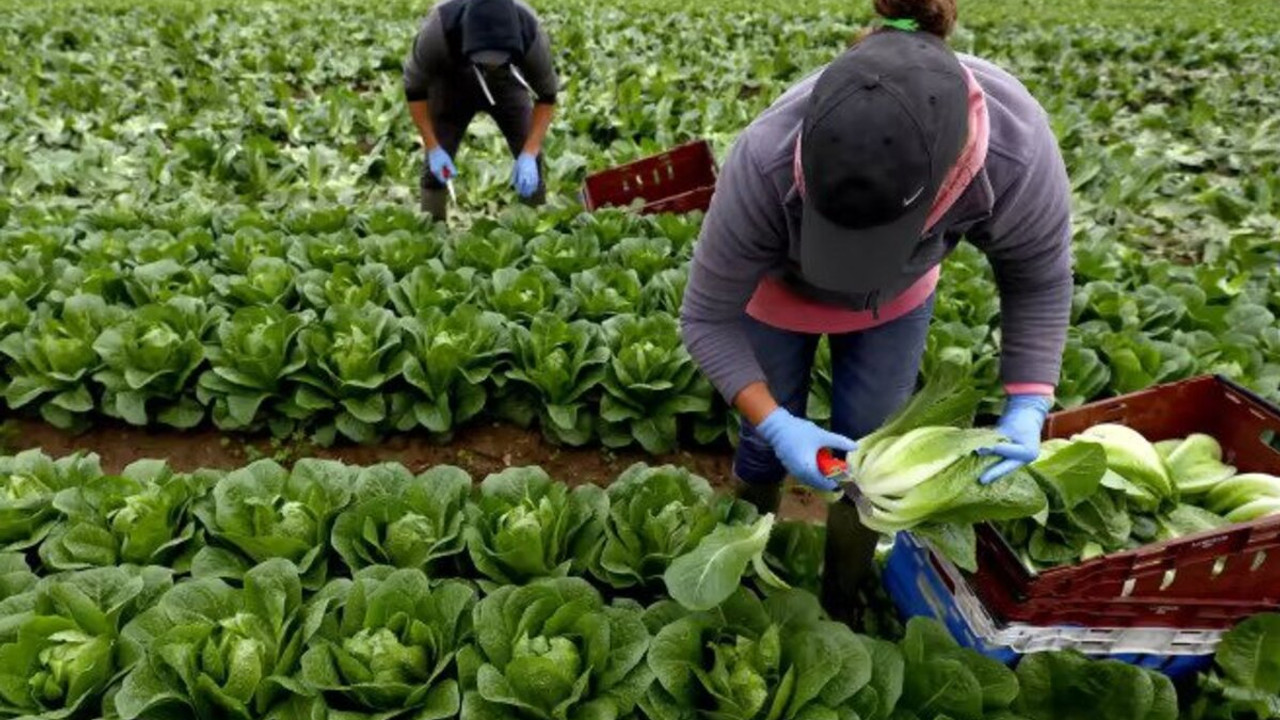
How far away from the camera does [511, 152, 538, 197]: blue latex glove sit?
199 inches

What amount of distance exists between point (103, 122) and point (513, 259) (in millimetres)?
4962

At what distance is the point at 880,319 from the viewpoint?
97.1 inches

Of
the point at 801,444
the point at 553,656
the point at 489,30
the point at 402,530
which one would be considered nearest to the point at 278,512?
the point at 402,530

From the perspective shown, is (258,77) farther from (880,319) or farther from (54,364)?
(880,319)

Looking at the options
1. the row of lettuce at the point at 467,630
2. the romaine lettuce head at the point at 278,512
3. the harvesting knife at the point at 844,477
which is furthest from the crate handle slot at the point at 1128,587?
the romaine lettuce head at the point at 278,512

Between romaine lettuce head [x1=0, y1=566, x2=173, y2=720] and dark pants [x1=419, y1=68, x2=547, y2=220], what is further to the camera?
dark pants [x1=419, y1=68, x2=547, y2=220]

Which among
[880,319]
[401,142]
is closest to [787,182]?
[880,319]

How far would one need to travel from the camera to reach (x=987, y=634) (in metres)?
2.36

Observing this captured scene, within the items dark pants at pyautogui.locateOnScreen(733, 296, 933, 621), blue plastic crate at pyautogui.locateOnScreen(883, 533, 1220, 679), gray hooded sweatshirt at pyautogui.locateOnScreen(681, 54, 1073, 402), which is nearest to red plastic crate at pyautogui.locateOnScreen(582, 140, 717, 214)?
dark pants at pyautogui.locateOnScreen(733, 296, 933, 621)

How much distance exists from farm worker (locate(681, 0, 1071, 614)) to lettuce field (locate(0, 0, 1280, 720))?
0.70 ft

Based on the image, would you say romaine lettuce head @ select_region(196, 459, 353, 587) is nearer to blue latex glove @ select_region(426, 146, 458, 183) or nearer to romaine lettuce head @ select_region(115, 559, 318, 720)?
romaine lettuce head @ select_region(115, 559, 318, 720)

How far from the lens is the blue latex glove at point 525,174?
16.6 feet

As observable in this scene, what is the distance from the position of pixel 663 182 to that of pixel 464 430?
232 centimetres

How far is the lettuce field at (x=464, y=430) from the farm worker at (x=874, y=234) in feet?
0.70
